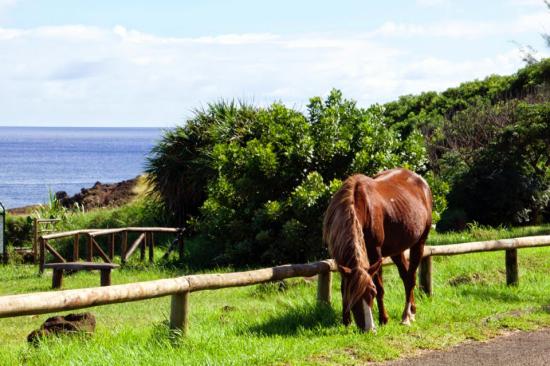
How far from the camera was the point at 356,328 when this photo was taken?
9156 mm

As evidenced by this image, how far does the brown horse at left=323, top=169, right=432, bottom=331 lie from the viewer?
861 cm

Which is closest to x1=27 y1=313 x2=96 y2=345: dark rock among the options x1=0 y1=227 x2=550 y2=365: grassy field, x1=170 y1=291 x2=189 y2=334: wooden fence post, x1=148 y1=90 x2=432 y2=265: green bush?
x1=0 y1=227 x2=550 y2=365: grassy field

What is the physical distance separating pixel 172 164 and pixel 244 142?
2.87 m

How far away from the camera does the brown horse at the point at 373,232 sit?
28.2 feet

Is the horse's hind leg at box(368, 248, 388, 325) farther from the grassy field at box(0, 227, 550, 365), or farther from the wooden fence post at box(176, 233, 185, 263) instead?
the wooden fence post at box(176, 233, 185, 263)

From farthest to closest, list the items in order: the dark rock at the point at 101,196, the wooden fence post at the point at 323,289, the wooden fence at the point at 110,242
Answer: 1. the dark rock at the point at 101,196
2. the wooden fence at the point at 110,242
3. the wooden fence post at the point at 323,289

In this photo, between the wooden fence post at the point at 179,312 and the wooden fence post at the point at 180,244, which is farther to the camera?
the wooden fence post at the point at 180,244

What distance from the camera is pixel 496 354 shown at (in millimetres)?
8625

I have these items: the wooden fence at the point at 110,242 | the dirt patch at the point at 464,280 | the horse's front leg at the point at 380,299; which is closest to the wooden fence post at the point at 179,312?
the horse's front leg at the point at 380,299

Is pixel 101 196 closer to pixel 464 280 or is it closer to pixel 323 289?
pixel 464 280

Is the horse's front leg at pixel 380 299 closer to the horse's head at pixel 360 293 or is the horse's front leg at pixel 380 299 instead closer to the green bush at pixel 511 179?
the horse's head at pixel 360 293

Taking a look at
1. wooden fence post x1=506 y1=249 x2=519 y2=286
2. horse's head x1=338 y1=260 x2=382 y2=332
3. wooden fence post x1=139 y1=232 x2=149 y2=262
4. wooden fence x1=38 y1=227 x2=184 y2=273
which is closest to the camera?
horse's head x1=338 y1=260 x2=382 y2=332

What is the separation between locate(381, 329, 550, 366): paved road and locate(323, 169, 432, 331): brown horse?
0.80 m

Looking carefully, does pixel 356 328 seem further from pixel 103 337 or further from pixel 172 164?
pixel 172 164
